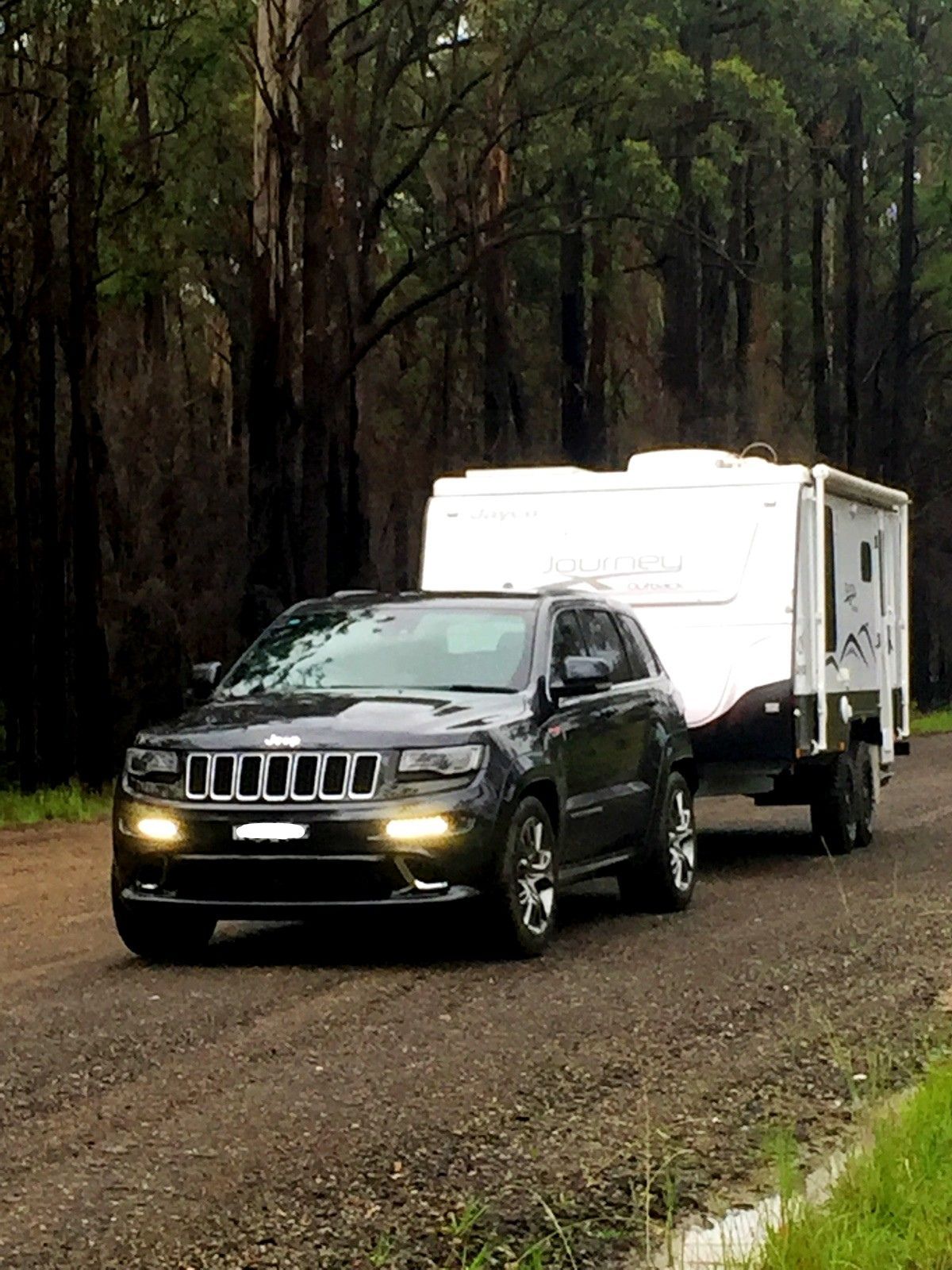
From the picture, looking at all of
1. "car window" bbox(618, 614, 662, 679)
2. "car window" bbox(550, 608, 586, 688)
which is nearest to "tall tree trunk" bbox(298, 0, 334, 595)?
"car window" bbox(618, 614, 662, 679)

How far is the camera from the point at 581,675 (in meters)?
11.6

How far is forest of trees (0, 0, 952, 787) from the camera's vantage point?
89.9 ft

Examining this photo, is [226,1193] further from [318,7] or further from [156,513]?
[156,513]

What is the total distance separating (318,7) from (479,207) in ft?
31.1

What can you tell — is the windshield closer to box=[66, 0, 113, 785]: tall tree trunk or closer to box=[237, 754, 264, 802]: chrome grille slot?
box=[237, 754, 264, 802]: chrome grille slot

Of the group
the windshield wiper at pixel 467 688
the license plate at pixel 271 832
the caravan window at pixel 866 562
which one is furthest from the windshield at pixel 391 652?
the caravan window at pixel 866 562

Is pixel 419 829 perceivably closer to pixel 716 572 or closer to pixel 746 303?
pixel 716 572

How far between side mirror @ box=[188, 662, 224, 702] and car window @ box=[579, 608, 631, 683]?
6.63 feet

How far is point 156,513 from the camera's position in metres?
37.1

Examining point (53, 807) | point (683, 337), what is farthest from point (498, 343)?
point (53, 807)

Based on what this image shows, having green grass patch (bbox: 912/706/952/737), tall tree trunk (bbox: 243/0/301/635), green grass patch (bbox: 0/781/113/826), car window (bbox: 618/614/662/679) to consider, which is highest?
tall tree trunk (bbox: 243/0/301/635)

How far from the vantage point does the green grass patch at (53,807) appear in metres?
20.7

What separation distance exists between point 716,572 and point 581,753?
4.39 meters

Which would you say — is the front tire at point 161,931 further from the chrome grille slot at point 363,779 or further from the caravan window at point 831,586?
the caravan window at point 831,586
